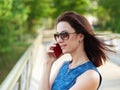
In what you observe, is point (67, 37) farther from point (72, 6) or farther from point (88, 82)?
point (72, 6)

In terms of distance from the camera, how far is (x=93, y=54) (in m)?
3.74

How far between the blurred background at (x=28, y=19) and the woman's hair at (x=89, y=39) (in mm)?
17122

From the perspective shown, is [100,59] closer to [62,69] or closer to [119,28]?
[62,69]

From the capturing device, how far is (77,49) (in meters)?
3.70

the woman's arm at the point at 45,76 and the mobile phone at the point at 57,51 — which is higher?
the mobile phone at the point at 57,51

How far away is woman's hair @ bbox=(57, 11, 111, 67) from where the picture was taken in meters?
3.64

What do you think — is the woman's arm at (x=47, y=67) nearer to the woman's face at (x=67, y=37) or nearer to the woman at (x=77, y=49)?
the woman at (x=77, y=49)

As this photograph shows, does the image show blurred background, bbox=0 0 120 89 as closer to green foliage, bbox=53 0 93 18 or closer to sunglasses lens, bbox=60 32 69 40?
green foliage, bbox=53 0 93 18

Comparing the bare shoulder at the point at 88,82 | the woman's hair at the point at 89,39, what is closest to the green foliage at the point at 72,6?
the woman's hair at the point at 89,39

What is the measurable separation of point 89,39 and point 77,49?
12 centimetres

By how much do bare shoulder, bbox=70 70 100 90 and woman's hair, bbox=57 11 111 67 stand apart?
0.25 m

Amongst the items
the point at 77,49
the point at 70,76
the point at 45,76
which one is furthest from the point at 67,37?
the point at 45,76

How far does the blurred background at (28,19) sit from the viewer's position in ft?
93.4

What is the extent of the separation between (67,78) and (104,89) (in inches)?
303
